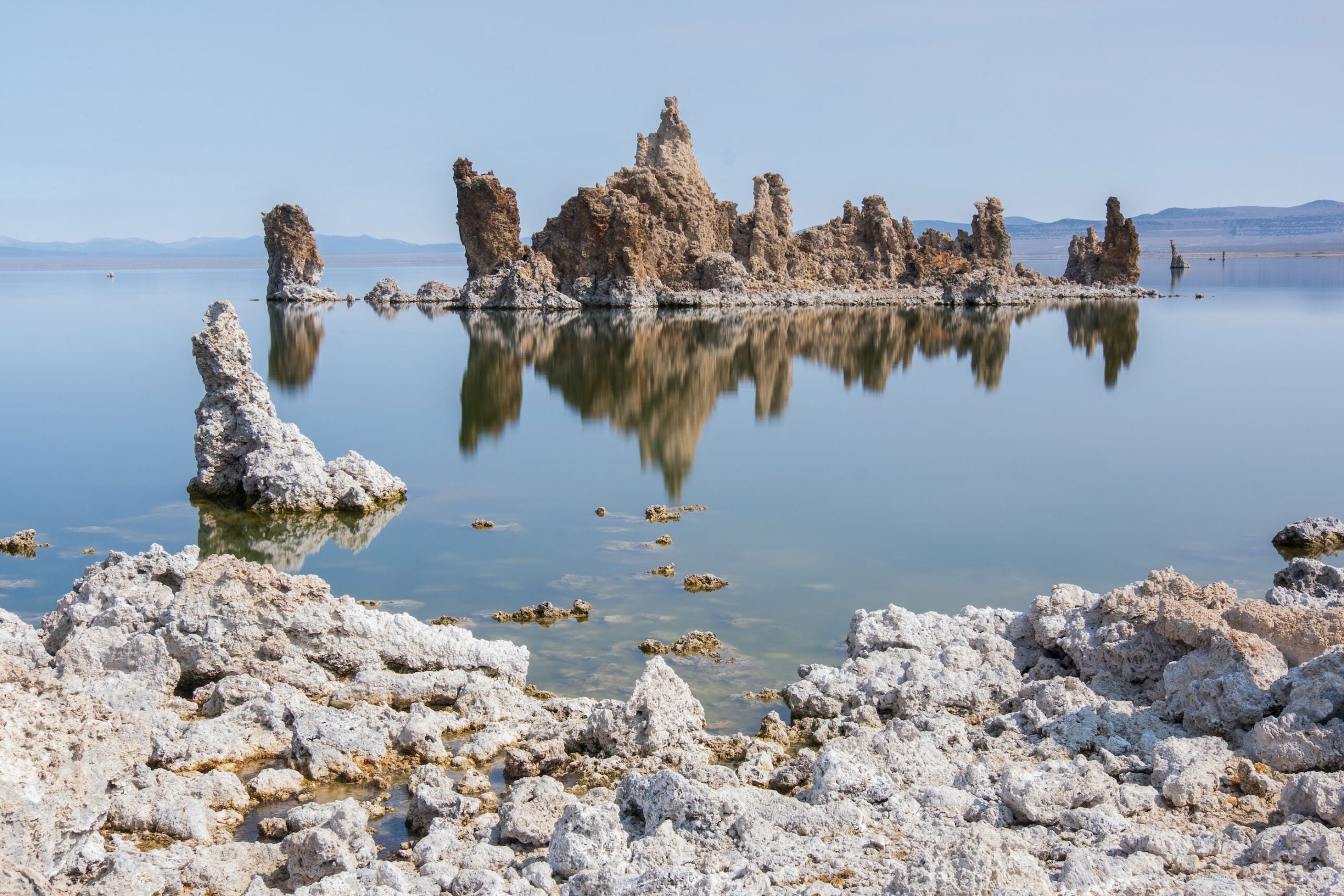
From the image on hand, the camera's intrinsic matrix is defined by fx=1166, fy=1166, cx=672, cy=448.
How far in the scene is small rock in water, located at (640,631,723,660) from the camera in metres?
8.29

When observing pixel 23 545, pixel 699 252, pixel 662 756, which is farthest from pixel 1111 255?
pixel 662 756

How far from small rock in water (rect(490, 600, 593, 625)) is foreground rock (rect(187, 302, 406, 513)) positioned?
4.24 meters

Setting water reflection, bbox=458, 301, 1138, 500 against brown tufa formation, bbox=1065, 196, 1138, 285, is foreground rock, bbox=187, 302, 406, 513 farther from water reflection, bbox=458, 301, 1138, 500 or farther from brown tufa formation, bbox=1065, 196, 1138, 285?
brown tufa formation, bbox=1065, 196, 1138, 285

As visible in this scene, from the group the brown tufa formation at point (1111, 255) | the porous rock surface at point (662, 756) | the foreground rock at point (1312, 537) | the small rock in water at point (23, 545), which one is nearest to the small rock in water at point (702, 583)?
the porous rock surface at point (662, 756)

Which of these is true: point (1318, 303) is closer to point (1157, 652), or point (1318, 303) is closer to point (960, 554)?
point (960, 554)

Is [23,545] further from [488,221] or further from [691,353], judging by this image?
[488,221]

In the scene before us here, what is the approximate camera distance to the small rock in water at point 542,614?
9.10 meters

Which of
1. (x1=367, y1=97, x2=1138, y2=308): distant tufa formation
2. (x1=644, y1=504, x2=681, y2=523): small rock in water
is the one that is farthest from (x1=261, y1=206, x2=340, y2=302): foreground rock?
(x1=644, y1=504, x2=681, y2=523): small rock in water

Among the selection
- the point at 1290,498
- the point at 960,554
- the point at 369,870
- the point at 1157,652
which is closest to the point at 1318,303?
the point at 1290,498

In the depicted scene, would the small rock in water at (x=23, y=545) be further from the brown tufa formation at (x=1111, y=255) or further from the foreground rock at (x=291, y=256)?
the brown tufa formation at (x=1111, y=255)

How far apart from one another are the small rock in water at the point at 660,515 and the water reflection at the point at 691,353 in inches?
59.4

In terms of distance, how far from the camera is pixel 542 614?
9.14 m

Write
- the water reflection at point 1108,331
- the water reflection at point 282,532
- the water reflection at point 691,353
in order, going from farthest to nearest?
the water reflection at point 1108,331 → the water reflection at point 691,353 → the water reflection at point 282,532

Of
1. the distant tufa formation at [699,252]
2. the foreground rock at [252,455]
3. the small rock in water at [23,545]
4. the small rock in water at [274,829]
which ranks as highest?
the distant tufa formation at [699,252]
